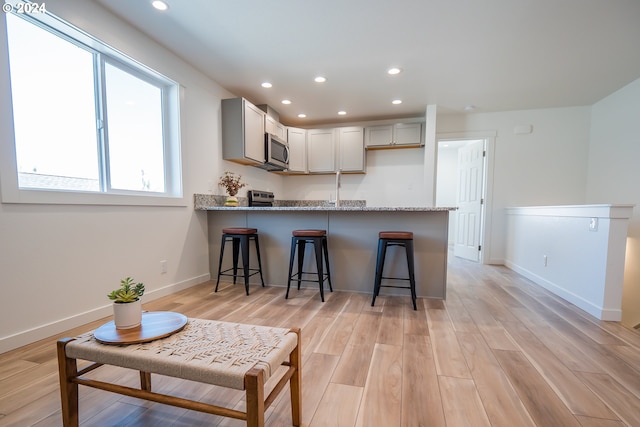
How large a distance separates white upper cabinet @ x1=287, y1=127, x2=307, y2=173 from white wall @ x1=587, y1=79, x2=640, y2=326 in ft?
14.7

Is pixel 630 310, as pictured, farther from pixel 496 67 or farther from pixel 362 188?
pixel 362 188

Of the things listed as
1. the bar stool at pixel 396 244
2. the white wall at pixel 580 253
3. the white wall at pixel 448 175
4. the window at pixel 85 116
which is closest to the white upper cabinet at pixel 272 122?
the window at pixel 85 116

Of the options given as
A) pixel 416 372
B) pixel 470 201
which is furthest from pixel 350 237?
pixel 470 201

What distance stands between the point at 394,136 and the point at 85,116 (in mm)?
4041

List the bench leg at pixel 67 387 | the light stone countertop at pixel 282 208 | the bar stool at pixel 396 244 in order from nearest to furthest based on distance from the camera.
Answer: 1. the bench leg at pixel 67 387
2. the bar stool at pixel 396 244
3. the light stone countertop at pixel 282 208

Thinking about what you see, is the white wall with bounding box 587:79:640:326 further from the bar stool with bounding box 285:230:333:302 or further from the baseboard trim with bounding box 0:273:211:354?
the baseboard trim with bounding box 0:273:211:354

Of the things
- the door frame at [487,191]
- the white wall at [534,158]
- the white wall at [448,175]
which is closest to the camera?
the white wall at [534,158]

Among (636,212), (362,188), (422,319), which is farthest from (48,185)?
(636,212)

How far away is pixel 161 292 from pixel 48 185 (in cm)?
132

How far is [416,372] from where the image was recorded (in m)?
1.50

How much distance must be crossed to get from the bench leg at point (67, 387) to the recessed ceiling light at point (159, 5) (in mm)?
2372

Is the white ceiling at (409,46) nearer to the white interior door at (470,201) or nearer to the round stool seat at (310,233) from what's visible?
the white interior door at (470,201)

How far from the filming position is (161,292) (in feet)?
8.80

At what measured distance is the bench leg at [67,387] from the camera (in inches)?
40.3
